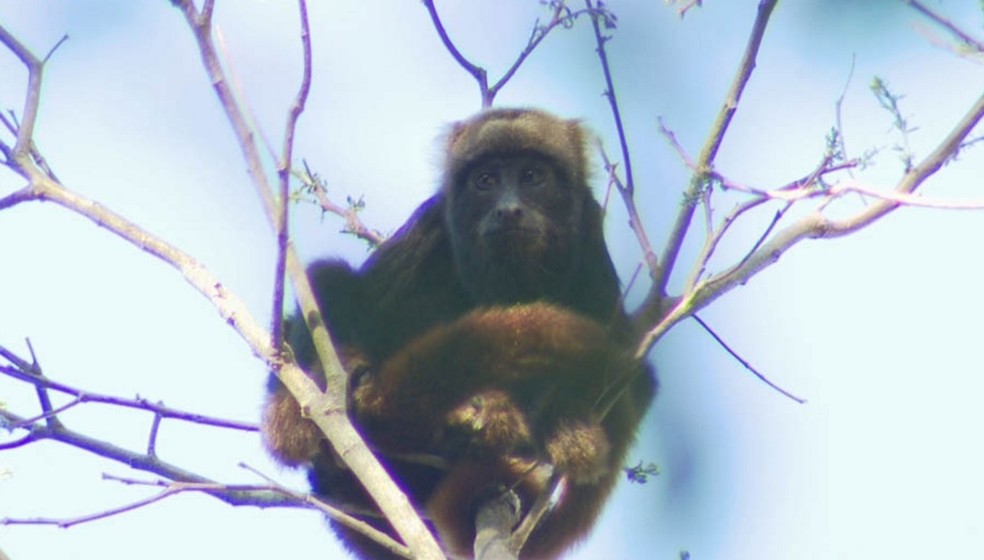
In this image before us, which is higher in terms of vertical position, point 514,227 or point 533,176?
point 533,176

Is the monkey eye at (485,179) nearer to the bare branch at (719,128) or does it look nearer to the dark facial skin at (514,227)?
the dark facial skin at (514,227)

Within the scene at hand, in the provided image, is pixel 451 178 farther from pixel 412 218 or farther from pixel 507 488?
pixel 507 488

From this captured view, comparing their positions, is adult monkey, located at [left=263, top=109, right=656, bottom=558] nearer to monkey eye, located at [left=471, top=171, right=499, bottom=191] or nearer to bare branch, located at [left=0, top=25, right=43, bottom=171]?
monkey eye, located at [left=471, top=171, right=499, bottom=191]

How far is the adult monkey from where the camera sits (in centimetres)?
546

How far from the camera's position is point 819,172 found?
457 cm

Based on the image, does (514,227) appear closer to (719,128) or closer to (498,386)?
(498,386)

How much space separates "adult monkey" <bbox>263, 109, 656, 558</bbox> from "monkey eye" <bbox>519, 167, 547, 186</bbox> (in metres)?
0.01

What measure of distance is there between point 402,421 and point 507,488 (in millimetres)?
601

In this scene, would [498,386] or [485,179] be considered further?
[485,179]

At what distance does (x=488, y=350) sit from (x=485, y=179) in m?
1.81

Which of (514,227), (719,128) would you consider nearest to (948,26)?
(719,128)

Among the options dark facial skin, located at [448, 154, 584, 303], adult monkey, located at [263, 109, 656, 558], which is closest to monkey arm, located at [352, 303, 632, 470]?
adult monkey, located at [263, 109, 656, 558]

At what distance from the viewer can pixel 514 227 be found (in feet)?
21.9

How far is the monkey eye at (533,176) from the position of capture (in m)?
7.16
